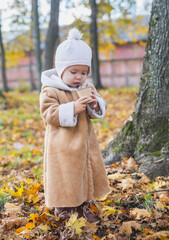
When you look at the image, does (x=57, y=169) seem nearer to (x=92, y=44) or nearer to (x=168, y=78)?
(x=168, y=78)

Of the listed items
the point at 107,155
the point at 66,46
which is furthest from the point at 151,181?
the point at 66,46

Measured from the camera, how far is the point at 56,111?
6.59 ft

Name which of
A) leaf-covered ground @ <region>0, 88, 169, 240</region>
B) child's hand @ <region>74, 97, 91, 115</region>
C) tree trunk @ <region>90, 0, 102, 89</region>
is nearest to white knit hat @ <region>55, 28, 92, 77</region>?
child's hand @ <region>74, 97, 91, 115</region>

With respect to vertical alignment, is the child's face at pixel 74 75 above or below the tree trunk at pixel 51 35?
below

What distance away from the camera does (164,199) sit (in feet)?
8.11

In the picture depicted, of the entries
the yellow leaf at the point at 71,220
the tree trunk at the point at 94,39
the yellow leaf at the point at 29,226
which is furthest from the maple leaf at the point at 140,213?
the tree trunk at the point at 94,39

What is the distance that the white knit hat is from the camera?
204 centimetres

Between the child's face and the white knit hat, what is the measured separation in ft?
0.12

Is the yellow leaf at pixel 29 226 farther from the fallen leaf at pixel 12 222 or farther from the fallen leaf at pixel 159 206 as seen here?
the fallen leaf at pixel 159 206

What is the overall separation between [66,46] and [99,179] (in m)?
1.25

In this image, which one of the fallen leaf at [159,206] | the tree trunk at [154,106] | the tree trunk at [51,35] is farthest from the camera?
the tree trunk at [51,35]

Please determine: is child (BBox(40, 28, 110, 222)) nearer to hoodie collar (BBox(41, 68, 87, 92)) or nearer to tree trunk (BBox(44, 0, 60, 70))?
hoodie collar (BBox(41, 68, 87, 92))

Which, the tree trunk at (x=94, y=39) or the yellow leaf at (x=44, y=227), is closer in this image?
the yellow leaf at (x=44, y=227)

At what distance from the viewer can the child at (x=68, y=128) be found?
2045mm
